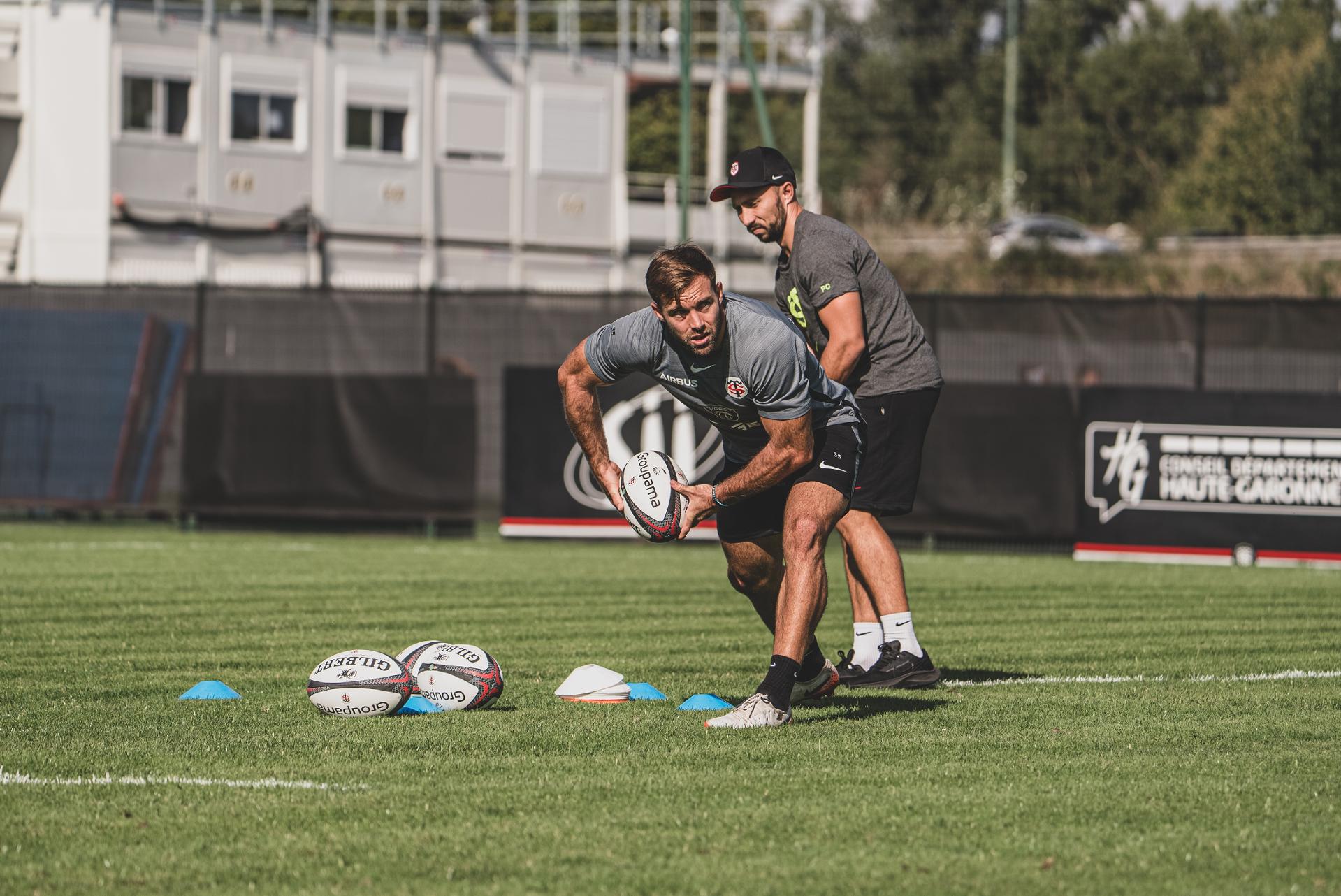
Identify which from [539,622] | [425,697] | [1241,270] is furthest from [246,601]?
[1241,270]

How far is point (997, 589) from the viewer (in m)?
12.7

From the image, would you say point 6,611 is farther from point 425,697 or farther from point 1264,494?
point 1264,494

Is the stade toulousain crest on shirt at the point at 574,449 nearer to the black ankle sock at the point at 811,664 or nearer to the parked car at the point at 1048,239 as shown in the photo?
the black ankle sock at the point at 811,664

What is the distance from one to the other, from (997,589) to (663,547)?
5024 mm

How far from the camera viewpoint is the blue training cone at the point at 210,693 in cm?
724

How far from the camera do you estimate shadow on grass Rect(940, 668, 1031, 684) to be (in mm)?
7949

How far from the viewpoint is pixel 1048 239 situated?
2181 inches

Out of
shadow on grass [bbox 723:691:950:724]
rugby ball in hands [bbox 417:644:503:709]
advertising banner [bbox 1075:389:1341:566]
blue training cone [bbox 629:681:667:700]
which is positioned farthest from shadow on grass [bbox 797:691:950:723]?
advertising banner [bbox 1075:389:1341:566]

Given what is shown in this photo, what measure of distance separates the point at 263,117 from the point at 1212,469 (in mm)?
30271

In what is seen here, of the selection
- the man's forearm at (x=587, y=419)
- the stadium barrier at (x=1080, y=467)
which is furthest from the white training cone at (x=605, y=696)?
the stadium barrier at (x=1080, y=467)

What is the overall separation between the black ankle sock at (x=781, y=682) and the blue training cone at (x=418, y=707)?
1392 mm

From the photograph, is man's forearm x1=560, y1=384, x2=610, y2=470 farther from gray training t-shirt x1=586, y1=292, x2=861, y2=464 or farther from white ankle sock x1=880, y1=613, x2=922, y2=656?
white ankle sock x1=880, y1=613, x2=922, y2=656

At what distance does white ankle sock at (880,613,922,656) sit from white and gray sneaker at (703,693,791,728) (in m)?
1.37

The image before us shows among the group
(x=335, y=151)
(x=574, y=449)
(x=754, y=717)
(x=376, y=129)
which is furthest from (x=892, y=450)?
(x=376, y=129)
